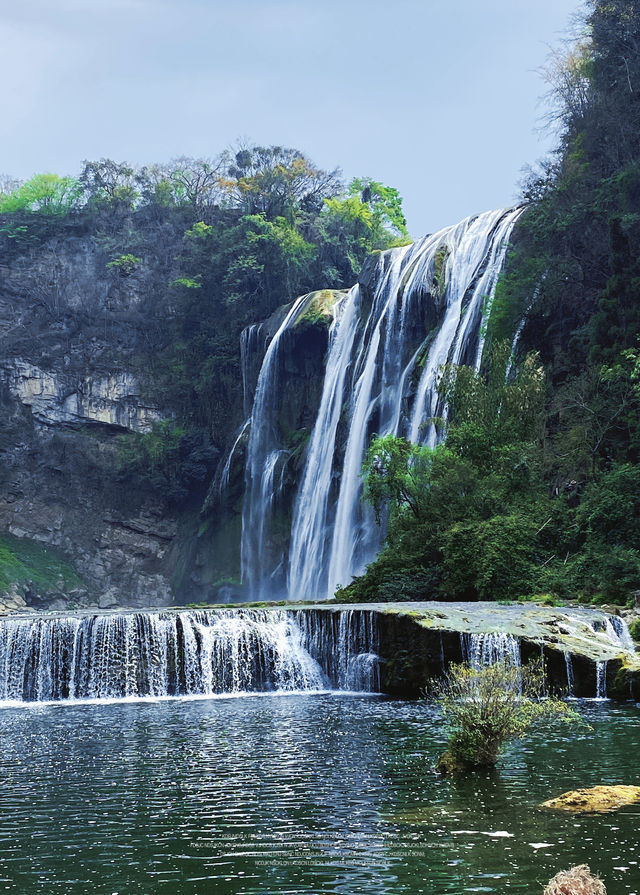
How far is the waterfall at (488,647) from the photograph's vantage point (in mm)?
18547

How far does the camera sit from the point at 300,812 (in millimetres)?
9555

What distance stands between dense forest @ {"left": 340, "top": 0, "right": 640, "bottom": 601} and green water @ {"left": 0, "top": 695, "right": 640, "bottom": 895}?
9.95 meters

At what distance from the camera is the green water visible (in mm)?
7453

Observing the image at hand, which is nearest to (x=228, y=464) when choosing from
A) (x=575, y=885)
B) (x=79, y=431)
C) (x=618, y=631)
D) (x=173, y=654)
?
(x=79, y=431)

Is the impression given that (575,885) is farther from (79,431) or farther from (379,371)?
(79,431)

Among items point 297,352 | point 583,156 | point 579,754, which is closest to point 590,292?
point 583,156

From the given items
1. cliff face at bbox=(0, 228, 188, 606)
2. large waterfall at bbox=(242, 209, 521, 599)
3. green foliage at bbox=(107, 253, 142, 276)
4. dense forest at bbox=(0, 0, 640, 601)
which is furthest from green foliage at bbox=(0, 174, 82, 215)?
large waterfall at bbox=(242, 209, 521, 599)

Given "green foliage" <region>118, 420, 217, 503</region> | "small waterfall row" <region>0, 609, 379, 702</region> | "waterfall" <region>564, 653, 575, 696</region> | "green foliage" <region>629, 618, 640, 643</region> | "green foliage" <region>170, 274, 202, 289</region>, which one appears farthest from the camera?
"green foliage" <region>170, 274, 202, 289</region>

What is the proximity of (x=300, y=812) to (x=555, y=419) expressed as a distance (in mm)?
23986

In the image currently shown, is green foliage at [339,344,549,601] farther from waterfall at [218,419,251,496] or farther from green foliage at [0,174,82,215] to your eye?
green foliage at [0,174,82,215]

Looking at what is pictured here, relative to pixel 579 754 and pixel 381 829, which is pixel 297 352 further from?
pixel 381 829

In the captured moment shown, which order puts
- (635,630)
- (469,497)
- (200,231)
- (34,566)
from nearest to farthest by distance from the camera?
(635,630)
(469,497)
(34,566)
(200,231)

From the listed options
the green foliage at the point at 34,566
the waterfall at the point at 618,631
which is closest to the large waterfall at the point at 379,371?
the waterfall at the point at 618,631

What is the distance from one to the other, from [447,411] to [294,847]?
25499 mm
